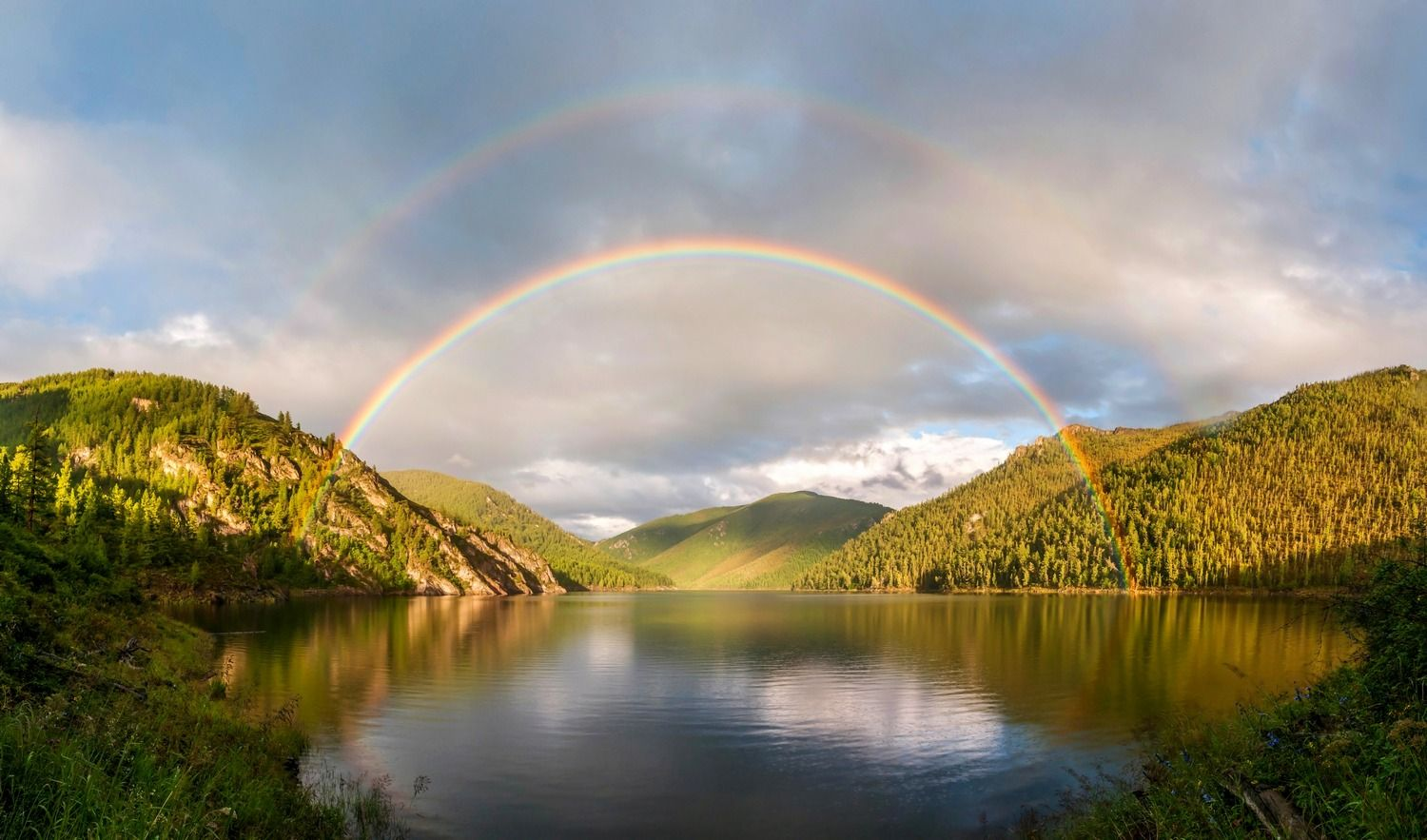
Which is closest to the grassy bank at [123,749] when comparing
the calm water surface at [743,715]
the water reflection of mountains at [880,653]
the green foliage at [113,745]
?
the green foliage at [113,745]

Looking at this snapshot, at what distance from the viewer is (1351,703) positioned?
48.9ft

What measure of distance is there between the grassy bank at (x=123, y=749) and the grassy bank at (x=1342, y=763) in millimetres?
19051

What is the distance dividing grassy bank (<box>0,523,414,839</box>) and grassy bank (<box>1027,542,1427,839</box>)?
19051 millimetres

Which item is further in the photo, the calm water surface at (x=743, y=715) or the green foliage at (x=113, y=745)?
the calm water surface at (x=743, y=715)

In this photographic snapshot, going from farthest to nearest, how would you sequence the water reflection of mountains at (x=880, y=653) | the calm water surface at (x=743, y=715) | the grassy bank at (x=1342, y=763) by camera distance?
1. the water reflection of mountains at (x=880, y=653)
2. the calm water surface at (x=743, y=715)
3. the grassy bank at (x=1342, y=763)

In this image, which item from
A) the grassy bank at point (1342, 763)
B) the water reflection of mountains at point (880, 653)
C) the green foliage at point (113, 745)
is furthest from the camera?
the water reflection of mountains at point (880, 653)

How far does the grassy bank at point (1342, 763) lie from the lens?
1112cm

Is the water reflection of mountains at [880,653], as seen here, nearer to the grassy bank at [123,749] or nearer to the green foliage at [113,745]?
the grassy bank at [123,749]

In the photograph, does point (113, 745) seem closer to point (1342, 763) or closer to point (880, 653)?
point (1342, 763)

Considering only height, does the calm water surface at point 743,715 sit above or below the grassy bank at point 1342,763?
below

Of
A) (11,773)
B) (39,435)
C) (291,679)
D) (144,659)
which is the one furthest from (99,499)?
(11,773)

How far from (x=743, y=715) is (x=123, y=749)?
40.4m

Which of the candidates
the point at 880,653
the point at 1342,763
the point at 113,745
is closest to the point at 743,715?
the point at 113,745

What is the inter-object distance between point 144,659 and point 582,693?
30.3 m
